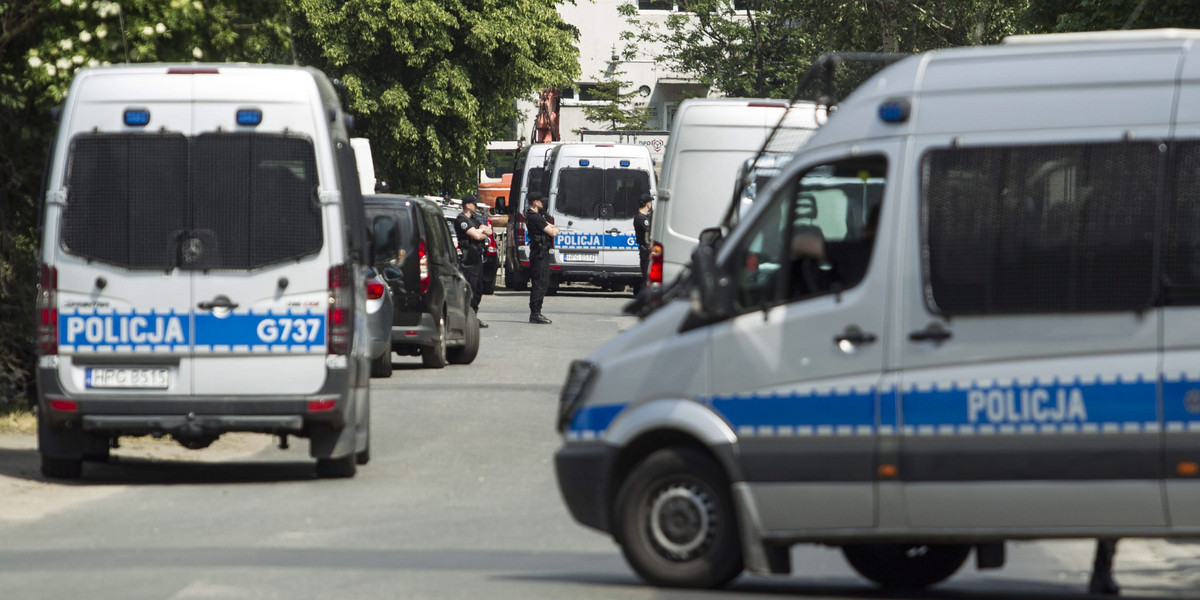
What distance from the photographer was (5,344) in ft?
51.1

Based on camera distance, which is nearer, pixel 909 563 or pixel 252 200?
pixel 909 563

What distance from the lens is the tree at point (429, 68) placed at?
151ft

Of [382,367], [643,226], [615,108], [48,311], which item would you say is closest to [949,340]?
[48,311]

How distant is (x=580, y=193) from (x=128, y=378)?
21.2 meters

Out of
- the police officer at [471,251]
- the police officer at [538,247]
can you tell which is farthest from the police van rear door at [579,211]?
the police officer at [538,247]

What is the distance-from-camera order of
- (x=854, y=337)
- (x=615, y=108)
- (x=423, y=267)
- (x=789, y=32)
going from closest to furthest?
(x=854, y=337) → (x=423, y=267) → (x=789, y=32) → (x=615, y=108)

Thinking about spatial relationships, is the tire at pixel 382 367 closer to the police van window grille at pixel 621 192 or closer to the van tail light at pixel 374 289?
the van tail light at pixel 374 289

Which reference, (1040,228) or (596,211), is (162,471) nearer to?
(1040,228)

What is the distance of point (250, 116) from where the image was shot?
11.1 meters

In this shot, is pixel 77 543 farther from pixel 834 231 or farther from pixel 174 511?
pixel 834 231

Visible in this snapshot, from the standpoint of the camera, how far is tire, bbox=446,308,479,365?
1998cm

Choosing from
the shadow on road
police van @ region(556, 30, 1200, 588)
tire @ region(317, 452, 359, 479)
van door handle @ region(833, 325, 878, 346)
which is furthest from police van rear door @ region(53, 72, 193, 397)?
van door handle @ region(833, 325, 878, 346)

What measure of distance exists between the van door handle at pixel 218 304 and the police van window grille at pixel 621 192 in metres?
21.0

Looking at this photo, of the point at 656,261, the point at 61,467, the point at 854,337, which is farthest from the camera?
the point at 656,261
